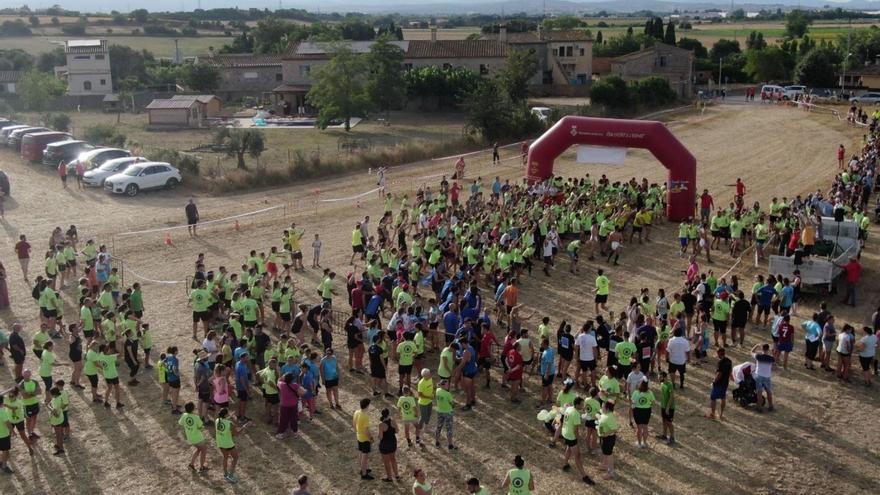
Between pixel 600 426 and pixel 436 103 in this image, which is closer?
pixel 600 426

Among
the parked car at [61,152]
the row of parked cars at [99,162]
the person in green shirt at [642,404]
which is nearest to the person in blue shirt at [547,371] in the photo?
the person in green shirt at [642,404]

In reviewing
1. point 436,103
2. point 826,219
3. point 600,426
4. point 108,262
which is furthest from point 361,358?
point 436,103

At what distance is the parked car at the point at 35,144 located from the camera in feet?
123

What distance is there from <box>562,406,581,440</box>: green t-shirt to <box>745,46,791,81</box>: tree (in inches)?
3004

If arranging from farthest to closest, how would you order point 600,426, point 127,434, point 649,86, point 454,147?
point 649,86 < point 454,147 < point 127,434 < point 600,426

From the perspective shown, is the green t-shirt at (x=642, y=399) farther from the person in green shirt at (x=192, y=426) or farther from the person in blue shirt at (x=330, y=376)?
the person in green shirt at (x=192, y=426)

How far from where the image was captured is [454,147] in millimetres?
42969

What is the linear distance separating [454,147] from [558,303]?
924 inches

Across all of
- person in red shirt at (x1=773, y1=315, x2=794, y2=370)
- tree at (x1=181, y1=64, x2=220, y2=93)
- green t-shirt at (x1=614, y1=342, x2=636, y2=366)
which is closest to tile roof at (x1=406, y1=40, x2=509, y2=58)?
tree at (x1=181, y1=64, x2=220, y2=93)

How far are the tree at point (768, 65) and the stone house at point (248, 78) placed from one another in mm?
44150

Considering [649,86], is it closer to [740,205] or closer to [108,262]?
[740,205]

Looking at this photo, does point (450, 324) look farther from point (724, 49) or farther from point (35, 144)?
point (724, 49)

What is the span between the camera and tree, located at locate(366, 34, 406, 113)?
56.8 metres

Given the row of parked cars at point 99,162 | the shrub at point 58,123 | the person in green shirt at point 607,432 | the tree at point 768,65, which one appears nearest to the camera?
the person in green shirt at point 607,432
